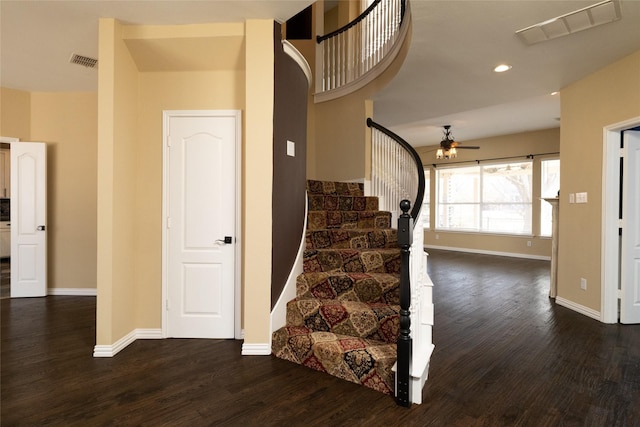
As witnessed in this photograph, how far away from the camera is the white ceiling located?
271cm

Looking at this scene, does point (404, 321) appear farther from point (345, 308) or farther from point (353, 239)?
point (353, 239)

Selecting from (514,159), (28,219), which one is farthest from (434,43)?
(514,159)

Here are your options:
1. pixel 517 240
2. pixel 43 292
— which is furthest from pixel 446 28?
pixel 517 240

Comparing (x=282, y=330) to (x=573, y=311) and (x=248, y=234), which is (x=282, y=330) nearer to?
(x=248, y=234)

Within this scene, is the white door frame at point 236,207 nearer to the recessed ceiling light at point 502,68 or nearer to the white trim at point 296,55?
the white trim at point 296,55

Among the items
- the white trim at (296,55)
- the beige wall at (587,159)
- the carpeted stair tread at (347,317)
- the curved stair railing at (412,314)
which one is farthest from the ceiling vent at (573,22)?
the carpeted stair tread at (347,317)

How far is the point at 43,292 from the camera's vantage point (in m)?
4.70

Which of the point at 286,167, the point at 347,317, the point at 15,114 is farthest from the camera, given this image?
the point at 15,114

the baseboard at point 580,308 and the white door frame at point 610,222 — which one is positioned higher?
the white door frame at point 610,222

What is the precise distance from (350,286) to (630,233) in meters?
3.23

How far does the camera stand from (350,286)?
2.96 meters

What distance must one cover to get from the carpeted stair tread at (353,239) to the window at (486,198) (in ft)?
20.9

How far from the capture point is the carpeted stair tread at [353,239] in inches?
138

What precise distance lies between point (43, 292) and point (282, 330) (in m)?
3.90
